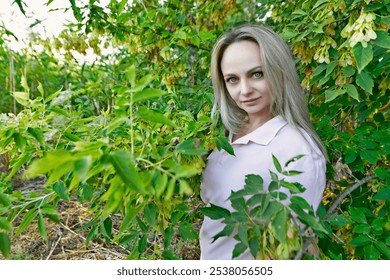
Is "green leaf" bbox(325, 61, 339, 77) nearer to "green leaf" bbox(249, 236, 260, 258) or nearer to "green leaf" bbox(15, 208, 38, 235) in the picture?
"green leaf" bbox(249, 236, 260, 258)

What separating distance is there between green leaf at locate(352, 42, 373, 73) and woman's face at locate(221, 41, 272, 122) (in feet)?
0.73

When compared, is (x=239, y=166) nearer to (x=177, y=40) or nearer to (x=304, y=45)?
(x=304, y=45)

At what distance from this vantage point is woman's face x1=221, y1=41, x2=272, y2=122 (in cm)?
111

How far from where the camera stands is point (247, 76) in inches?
44.1

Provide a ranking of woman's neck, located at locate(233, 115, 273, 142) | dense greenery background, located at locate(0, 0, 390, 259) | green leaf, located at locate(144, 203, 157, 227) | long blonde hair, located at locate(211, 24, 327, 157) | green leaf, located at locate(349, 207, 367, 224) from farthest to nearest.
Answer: woman's neck, located at locate(233, 115, 273, 142), long blonde hair, located at locate(211, 24, 327, 157), green leaf, located at locate(349, 207, 367, 224), green leaf, located at locate(144, 203, 157, 227), dense greenery background, located at locate(0, 0, 390, 259)

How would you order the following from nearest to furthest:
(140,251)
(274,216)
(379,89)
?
(274,216), (140,251), (379,89)

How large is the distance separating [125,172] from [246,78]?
0.61 m

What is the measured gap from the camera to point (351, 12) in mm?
1132

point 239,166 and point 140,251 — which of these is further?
point 239,166

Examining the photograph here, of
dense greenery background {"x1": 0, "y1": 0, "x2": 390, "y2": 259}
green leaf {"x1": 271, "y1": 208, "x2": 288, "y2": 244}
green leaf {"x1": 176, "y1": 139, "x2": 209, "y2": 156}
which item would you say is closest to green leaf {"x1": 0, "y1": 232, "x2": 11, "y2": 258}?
dense greenery background {"x1": 0, "y1": 0, "x2": 390, "y2": 259}

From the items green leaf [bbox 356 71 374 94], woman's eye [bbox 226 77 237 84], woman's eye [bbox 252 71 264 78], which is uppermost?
woman's eye [bbox 252 71 264 78]

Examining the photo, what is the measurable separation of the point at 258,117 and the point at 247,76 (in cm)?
14
